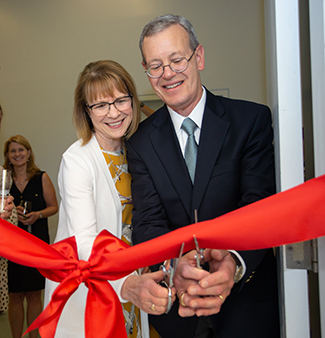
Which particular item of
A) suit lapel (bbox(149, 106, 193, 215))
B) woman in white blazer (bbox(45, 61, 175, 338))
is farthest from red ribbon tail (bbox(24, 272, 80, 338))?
suit lapel (bbox(149, 106, 193, 215))

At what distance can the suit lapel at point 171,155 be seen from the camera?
1484mm

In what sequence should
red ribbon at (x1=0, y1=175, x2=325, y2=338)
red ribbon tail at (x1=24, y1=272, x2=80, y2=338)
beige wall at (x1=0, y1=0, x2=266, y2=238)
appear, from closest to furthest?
1. red ribbon at (x1=0, y1=175, x2=325, y2=338)
2. red ribbon tail at (x1=24, y1=272, x2=80, y2=338)
3. beige wall at (x1=0, y1=0, x2=266, y2=238)

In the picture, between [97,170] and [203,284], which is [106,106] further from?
[203,284]

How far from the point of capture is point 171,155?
1550 millimetres

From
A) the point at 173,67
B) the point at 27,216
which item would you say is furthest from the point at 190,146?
the point at 27,216

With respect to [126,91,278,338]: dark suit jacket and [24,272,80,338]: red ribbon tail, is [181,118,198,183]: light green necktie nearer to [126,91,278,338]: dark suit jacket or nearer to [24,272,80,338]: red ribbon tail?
[126,91,278,338]: dark suit jacket

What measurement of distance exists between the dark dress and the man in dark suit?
7.53 ft

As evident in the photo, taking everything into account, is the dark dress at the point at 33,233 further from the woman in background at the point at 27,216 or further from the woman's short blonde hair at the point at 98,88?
the woman's short blonde hair at the point at 98,88

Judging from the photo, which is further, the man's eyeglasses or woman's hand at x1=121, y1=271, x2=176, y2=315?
the man's eyeglasses

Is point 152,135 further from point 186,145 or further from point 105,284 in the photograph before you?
point 105,284

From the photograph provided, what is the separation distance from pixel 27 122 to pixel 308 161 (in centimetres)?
522

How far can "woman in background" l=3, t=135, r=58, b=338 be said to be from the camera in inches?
138

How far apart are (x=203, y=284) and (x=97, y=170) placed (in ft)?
2.82

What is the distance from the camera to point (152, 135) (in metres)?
1.64
